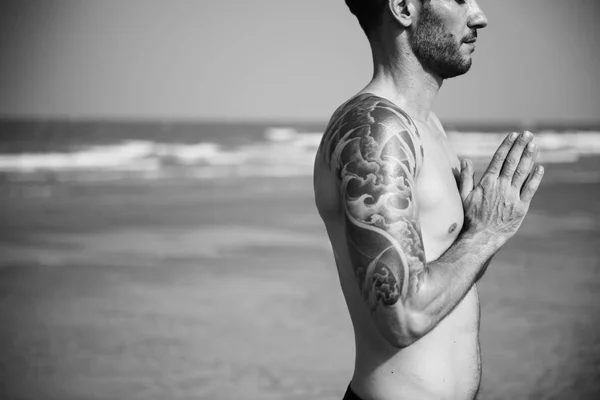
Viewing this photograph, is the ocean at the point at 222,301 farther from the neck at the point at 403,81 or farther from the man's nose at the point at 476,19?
the man's nose at the point at 476,19

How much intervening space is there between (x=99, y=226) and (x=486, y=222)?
35.8 ft

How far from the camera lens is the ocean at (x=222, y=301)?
5.53 meters

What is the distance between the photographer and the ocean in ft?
18.1

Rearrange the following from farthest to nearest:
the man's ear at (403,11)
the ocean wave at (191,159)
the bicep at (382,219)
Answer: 1. the ocean wave at (191,159)
2. the man's ear at (403,11)
3. the bicep at (382,219)

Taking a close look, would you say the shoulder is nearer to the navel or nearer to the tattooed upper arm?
Result: the tattooed upper arm

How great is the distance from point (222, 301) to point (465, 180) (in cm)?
560

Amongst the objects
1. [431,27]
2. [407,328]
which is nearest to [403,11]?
[431,27]

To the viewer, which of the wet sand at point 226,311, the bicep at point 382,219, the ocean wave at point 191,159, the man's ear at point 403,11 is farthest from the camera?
the ocean wave at point 191,159

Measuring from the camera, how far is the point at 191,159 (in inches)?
1140

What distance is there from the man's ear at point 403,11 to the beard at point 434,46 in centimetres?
3

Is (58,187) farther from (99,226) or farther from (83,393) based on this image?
(83,393)

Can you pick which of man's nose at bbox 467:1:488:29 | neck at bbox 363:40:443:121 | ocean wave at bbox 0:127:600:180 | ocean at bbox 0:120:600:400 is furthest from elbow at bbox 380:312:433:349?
ocean wave at bbox 0:127:600:180

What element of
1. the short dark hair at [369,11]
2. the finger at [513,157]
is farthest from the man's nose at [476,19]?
the finger at [513,157]

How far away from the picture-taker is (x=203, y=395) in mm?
5242
